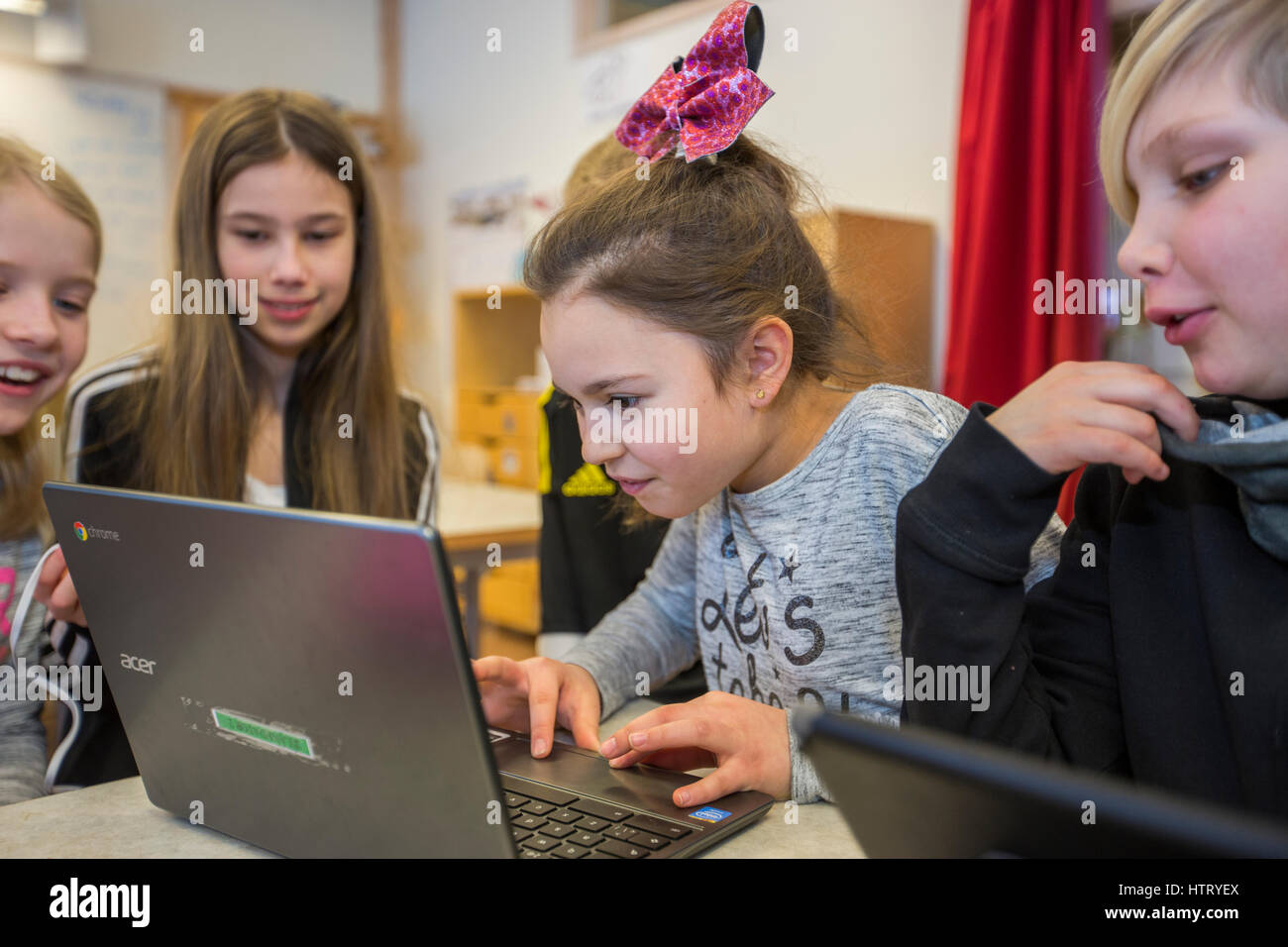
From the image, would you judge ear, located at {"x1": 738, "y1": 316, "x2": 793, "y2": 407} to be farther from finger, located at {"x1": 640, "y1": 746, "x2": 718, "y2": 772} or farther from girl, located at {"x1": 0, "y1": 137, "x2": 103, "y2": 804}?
girl, located at {"x1": 0, "y1": 137, "x2": 103, "y2": 804}

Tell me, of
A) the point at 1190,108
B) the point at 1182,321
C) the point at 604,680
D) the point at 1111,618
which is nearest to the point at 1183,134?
the point at 1190,108

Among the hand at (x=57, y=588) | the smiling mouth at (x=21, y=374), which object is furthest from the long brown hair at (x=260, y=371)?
the hand at (x=57, y=588)

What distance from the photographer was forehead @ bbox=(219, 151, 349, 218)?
149 centimetres

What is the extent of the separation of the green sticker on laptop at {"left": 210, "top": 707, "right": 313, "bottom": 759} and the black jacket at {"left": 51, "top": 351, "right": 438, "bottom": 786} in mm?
599

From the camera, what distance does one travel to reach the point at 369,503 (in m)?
1.59

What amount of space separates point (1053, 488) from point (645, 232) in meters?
0.48

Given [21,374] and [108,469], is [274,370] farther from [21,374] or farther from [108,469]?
[21,374]

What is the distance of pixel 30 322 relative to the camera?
1.22 m

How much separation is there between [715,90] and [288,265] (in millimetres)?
742

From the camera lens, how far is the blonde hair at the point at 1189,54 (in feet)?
2.12

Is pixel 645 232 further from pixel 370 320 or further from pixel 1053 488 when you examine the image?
pixel 370 320

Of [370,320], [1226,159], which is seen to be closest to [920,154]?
[370,320]

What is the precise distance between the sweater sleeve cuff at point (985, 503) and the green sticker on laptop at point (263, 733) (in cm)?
42

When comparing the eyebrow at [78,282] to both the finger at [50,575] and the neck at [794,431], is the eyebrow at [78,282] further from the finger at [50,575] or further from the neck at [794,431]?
the neck at [794,431]
